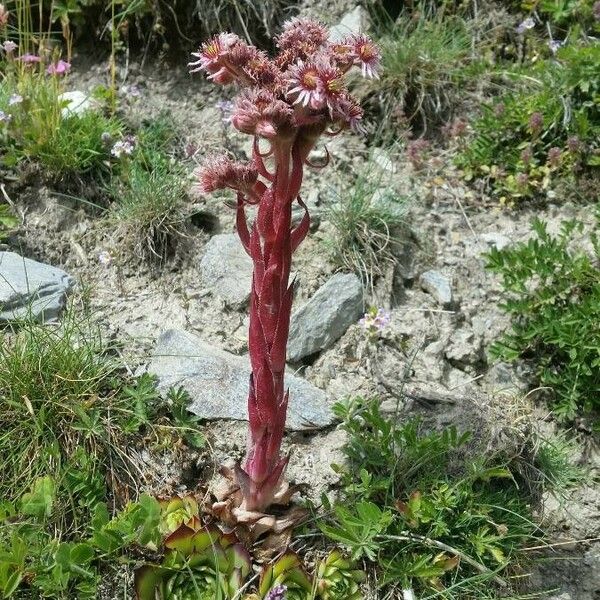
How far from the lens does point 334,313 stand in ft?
12.0

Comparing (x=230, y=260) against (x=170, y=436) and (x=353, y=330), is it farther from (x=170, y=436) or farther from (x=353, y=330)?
(x=170, y=436)

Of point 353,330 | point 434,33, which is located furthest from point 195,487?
point 434,33

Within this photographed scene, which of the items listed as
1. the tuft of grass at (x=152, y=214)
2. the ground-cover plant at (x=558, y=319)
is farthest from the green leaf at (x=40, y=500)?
the ground-cover plant at (x=558, y=319)

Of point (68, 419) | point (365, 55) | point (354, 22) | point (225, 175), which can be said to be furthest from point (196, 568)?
point (354, 22)

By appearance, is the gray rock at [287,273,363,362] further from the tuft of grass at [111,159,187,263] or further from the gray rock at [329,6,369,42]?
the gray rock at [329,6,369,42]

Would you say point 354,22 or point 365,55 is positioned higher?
point 365,55

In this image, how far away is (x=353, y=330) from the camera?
3.70 metres

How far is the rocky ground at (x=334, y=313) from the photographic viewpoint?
129 inches

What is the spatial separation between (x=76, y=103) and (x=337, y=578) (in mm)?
3098

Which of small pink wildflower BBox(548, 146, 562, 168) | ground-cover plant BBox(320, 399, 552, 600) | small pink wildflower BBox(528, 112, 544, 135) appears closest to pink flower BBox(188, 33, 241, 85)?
ground-cover plant BBox(320, 399, 552, 600)

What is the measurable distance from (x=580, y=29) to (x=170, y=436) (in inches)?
137

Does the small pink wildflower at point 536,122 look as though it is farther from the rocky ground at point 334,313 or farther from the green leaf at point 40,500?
the green leaf at point 40,500

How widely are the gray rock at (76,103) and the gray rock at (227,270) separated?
3.60ft

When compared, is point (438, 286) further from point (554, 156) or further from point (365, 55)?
point (365, 55)
